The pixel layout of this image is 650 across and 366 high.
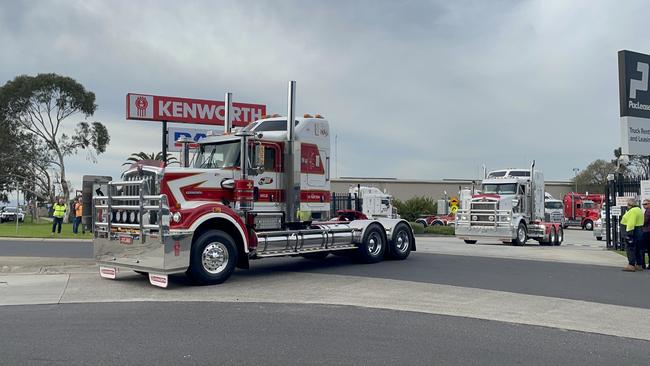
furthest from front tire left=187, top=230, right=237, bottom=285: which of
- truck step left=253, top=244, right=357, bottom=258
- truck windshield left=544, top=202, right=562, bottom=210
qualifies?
truck windshield left=544, top=202, right=562, bottom=210

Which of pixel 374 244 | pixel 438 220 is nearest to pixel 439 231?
pixel 438 220

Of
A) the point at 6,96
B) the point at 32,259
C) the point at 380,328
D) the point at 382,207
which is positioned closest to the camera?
the point at 380,328

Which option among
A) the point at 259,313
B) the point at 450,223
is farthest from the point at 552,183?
the point at 259,313

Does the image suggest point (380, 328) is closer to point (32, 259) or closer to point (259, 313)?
point (259, 313)

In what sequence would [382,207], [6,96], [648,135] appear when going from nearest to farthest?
[648,135] < [382,207] < [6,96]

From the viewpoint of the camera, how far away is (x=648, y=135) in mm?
18219

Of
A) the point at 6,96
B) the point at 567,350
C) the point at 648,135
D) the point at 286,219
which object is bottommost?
the point at 567,350

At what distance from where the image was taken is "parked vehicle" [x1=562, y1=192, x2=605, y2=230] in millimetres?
45922

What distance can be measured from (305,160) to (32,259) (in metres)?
7.41

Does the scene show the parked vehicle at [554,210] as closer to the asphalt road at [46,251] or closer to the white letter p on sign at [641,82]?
the white letter p on sign at [641,82]

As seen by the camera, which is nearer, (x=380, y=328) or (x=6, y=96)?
(x=380, y=328)

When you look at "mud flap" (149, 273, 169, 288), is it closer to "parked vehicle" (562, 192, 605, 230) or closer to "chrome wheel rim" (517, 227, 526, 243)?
"chrome wheel rim" (517, 227, 526, 243)

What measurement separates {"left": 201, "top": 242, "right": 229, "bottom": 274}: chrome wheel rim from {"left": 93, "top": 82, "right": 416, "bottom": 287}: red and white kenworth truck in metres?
0.02

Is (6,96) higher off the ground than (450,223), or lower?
higher
